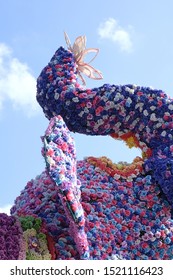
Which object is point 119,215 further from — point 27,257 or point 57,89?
point 57,89

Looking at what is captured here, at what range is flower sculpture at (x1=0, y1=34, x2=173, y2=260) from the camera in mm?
1793

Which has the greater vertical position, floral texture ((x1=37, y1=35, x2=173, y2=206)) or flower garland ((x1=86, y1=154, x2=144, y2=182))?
floral texture ((x1=37, y1=35, x2=173, y2=206))

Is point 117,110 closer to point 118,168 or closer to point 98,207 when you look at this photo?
point 118,168

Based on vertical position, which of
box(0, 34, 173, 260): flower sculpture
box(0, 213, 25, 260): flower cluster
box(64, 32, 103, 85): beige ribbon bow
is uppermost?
box(64, 32, 103, 85): beige ribbon bow

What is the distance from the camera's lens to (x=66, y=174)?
175 centimetres

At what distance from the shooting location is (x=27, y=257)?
1773mm

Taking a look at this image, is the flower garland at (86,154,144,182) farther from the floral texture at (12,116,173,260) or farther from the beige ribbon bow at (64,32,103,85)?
the beige ribbon bow at (64,32,103,85)

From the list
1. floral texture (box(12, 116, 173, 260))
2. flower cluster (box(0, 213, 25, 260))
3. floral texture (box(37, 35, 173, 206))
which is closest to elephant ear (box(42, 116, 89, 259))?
floral texture (box(12, 116, 173, 260))

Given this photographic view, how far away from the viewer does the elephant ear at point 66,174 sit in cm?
170

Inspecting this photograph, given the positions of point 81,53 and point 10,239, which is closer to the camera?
point 10,239

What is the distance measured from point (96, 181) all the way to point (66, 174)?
30cm

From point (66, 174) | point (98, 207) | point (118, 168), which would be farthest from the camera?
point (118, 168)

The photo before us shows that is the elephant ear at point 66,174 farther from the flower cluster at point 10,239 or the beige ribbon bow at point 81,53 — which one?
the beige ribbon bow at point 81,53

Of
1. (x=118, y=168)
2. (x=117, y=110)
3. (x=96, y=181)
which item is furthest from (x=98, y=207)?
(x=117, y=110)
